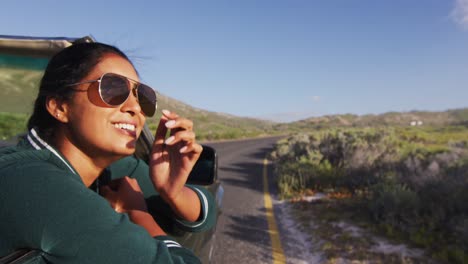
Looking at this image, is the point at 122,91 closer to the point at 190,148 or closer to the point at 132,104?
the point at 132,104

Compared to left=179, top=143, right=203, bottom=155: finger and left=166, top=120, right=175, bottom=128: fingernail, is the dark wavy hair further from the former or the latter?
left=179, top=143, right=203, bottom=155: finger

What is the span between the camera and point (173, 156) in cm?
162

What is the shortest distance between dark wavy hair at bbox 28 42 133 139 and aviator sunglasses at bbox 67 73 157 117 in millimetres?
47

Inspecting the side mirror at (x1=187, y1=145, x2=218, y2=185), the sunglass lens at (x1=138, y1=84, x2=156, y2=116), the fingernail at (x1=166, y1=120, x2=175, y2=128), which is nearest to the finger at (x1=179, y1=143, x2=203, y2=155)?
the fingernail at (x1=166, y1=120, x2=175, y2=128)

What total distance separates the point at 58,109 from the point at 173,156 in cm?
51

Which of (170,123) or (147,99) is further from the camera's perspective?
(147,99)

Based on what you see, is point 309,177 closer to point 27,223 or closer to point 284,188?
point 284,188

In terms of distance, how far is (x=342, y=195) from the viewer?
7.52m

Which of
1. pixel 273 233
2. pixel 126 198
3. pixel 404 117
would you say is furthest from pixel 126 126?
pixel 404 117

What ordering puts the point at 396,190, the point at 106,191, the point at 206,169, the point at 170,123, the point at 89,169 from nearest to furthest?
the point at 170,123 → the point at 89,169 → the point at 106,191 → the point at 206,169 → the point at 396,190

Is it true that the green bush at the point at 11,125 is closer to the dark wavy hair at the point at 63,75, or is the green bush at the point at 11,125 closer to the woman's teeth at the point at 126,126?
the dark wavy hair at the point at 63,75

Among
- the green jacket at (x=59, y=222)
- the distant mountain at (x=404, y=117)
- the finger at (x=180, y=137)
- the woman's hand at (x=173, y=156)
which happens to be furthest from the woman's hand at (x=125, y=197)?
the distant mountain at (x=404, y=117)

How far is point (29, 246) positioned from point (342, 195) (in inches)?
283

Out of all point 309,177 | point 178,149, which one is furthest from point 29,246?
point 309,177
